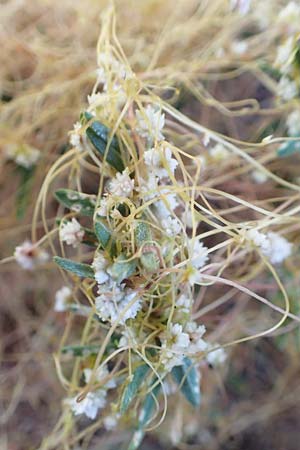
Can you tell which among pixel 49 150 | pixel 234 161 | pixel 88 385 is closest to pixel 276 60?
pixel 234 161

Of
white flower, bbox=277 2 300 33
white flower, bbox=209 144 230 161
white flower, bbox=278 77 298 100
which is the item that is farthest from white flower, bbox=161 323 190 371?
white flower, bbox=277 2 300 33

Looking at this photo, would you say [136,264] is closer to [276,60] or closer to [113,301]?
[113,301]

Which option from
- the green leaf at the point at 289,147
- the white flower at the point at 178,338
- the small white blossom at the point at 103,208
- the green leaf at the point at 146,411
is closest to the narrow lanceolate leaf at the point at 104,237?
the small white blossom at the point at 103,208

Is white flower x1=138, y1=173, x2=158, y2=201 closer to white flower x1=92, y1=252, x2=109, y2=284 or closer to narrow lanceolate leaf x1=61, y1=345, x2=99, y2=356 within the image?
white flower x1=92, y1=252, x2=109, y2=284

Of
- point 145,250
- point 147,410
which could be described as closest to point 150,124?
point 145,250

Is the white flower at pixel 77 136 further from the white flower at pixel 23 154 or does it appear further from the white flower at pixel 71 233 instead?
the white flower at pixel 23 154
